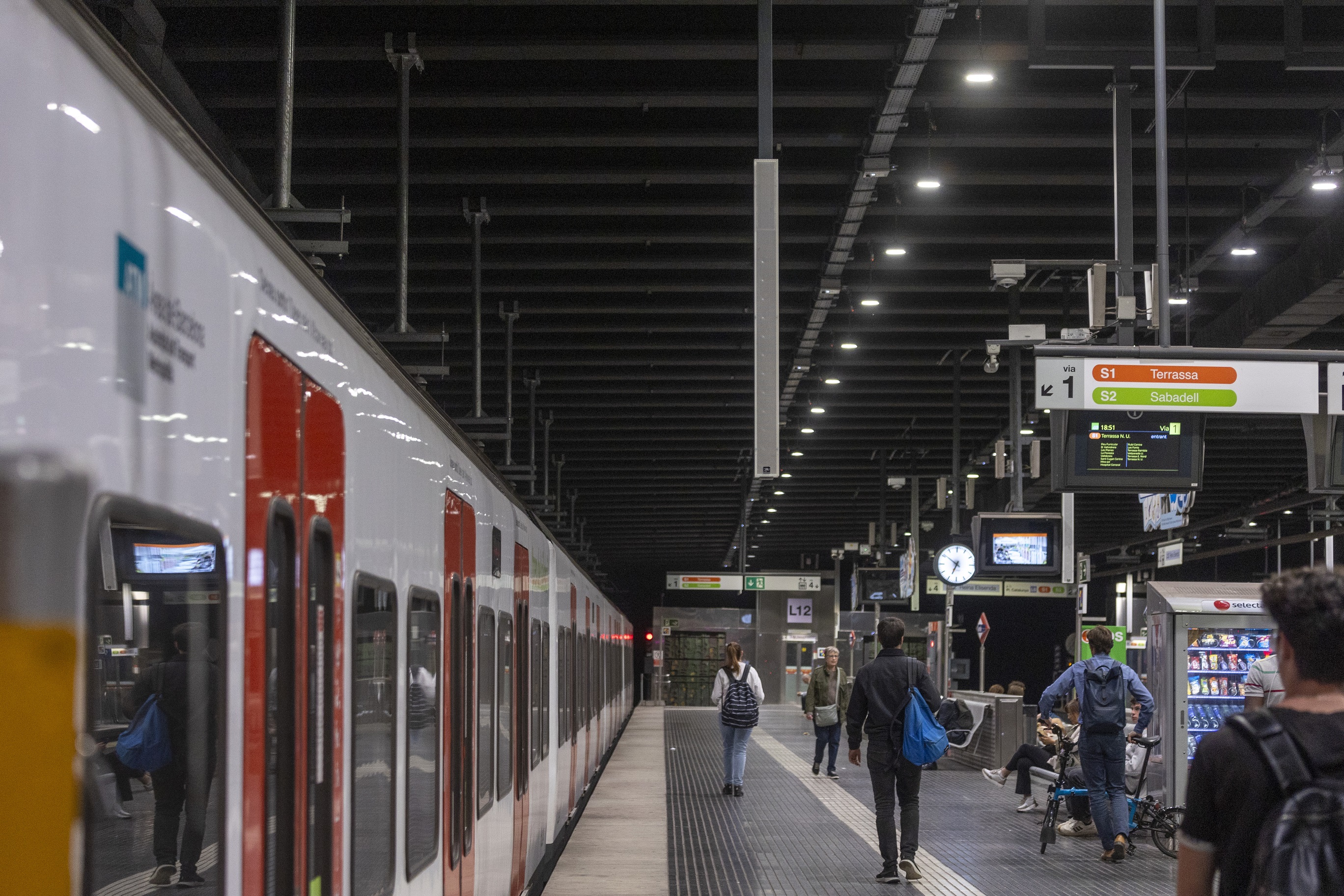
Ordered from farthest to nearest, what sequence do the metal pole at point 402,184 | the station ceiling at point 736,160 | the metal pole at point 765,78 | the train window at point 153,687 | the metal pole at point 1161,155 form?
the station ceiling at point 736,160 < the metal pole at point 402,184 < the metal pole at point 1161,155 < the metal pole at point 765,78 < the train window at point 153,687

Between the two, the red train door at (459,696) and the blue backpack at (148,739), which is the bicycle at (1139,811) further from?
the blue backpack at (148,739)

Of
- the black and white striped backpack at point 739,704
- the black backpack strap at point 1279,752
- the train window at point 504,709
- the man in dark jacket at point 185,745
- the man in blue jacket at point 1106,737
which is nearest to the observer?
the man in dark jacket at point 185,745

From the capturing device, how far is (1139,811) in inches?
454

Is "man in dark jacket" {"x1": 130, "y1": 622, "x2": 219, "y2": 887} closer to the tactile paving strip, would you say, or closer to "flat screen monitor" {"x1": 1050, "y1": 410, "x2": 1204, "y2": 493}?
the tactile paving strip

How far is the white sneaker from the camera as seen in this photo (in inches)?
480

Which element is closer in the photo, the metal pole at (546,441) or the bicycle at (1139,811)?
the bicycle at (1139,811)

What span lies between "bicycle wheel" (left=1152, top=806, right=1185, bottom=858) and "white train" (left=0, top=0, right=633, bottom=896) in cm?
779

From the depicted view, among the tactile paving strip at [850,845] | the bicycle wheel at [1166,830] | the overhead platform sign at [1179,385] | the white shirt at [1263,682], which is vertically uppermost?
the overhead platform sign at [1179,385]

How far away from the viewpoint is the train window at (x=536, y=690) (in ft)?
31.6

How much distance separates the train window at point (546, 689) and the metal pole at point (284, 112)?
499 centimetres

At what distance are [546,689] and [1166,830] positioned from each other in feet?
15.3

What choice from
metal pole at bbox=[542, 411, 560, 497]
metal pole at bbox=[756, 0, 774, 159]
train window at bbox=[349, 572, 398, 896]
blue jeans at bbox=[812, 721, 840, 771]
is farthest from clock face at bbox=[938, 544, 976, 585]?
train window at bbox=[349, 572, 398, 896]

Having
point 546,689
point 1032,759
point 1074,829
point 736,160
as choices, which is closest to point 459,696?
point 546,689

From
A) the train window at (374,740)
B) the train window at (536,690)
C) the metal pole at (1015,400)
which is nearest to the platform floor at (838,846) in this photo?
the train window at (536,690)
